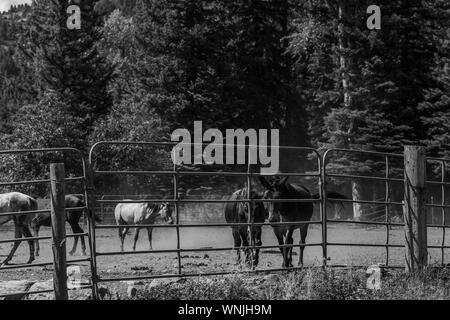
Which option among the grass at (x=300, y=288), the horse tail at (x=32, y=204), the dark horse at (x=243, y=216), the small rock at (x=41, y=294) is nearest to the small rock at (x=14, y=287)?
the small rock at (x=41, y=294)

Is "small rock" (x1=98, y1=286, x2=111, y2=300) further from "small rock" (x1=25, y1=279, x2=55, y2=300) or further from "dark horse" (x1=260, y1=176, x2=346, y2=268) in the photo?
"dark horse" (x1=260, y1=176, x2=346, y2=268)

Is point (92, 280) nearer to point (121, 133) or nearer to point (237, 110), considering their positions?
point (121, 133)

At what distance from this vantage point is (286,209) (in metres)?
12.5

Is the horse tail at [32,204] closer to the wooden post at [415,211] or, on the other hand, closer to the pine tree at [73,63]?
the wooden post at [415,211]

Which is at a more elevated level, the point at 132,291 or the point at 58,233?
the point at 58,233

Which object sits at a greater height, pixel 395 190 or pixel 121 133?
pixel 121 133

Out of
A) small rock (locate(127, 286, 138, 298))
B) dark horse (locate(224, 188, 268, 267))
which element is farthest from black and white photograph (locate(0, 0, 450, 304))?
small rock (locate(127, 286, 138, 298))

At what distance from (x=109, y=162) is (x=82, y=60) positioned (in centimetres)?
1018

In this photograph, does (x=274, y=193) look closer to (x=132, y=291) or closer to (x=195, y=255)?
(x=132, y=291)

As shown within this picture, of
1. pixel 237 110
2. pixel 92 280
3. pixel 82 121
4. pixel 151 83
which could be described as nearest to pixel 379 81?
pixel 237 110

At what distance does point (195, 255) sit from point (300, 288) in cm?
856

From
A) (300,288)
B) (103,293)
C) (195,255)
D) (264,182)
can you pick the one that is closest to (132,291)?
(103,293)

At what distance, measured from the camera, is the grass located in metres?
8.84

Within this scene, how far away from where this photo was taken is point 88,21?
145ft
